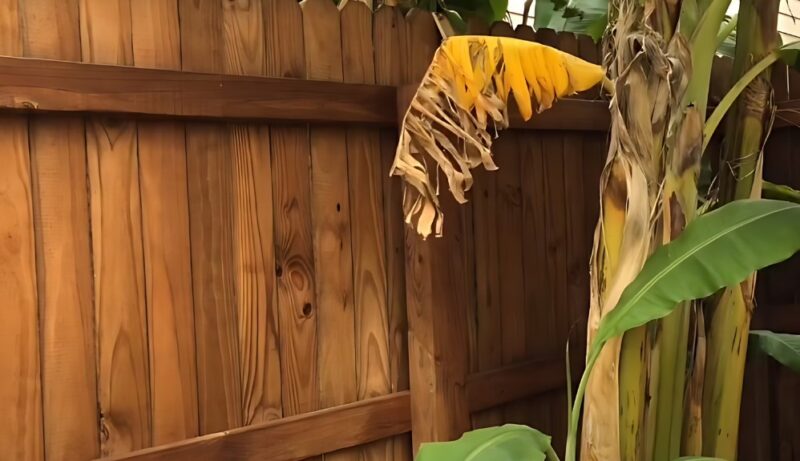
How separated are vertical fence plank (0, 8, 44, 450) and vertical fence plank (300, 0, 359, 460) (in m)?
0.56

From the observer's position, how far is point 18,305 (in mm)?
1223

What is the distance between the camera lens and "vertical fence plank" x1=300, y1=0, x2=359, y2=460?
1.59m

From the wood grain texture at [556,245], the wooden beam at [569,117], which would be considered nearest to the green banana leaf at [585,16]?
the wooden beam at [569,117]

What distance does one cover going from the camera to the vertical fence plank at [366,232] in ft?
5.42

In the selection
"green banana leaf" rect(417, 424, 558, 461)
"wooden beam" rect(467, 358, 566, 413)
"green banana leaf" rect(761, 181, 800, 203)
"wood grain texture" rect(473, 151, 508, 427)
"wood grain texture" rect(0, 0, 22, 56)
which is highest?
"wood grain texture" rect(0, 0, 22, 56)

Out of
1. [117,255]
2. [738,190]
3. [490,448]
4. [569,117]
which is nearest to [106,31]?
[117,255]

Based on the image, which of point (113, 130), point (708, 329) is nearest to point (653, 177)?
point (708, 329)

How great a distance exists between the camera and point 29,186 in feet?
4.06

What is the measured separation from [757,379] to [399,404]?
1.33 meters

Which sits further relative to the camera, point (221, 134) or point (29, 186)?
point (221, 134)

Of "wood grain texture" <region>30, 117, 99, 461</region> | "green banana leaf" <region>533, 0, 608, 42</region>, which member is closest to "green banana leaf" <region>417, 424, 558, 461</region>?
"wood grain texture" <region>30, 117, 99, 461</region>

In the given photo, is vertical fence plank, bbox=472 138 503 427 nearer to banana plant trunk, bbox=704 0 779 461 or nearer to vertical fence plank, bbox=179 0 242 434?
banana plant trunk, bbox=704 0 779 461

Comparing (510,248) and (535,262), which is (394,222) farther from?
(535,262)

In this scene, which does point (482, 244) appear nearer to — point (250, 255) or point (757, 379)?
point (250, 255)
